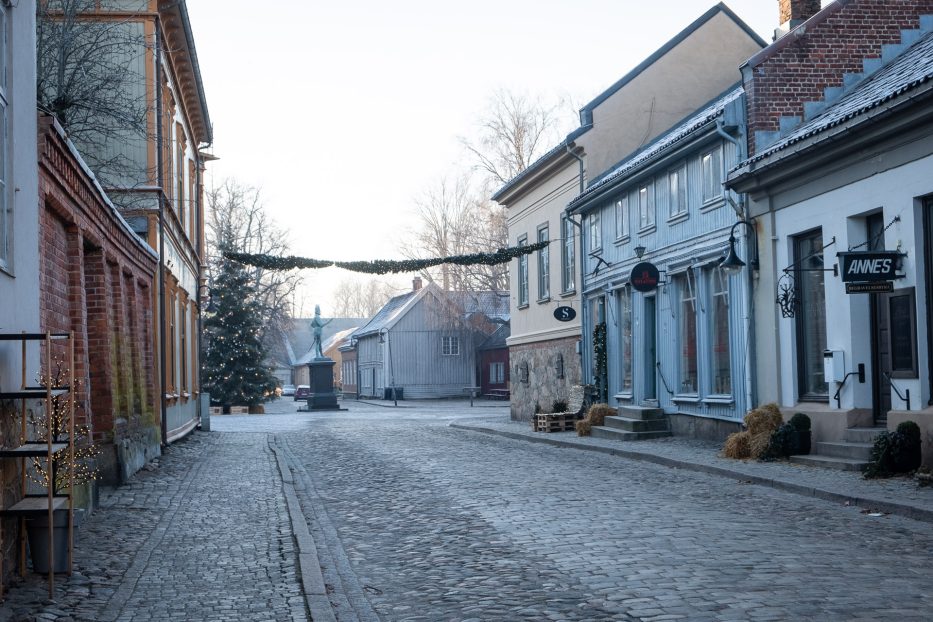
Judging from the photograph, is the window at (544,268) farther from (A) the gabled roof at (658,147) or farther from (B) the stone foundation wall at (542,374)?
(A) the gabled roof at (658,147)

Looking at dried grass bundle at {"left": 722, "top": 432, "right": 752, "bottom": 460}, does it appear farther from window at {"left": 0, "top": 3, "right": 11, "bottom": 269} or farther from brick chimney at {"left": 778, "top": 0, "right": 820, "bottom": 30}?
window at {"left": 0, "top": 3, "right": 11, "bottom": 269}

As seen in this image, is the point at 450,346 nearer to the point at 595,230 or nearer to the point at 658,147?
the point at 595,230

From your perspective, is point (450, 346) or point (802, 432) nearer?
point (802, 432)

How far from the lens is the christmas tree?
50344 millimetres

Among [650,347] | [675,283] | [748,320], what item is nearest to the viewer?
[748,320]

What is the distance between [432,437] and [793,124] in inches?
426

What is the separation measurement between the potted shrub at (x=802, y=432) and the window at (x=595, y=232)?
11.6 m

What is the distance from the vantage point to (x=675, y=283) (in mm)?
22062

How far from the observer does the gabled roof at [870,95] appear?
13.9 meters

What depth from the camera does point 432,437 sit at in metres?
25.0

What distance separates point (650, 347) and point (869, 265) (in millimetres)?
10284

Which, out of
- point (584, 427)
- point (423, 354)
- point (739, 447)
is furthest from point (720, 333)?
point (423, 354)

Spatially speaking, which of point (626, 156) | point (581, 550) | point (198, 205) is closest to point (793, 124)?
point (626, 156)

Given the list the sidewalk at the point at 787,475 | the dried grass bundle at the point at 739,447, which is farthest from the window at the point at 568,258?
the dried grass bundle at the point at 739,447
